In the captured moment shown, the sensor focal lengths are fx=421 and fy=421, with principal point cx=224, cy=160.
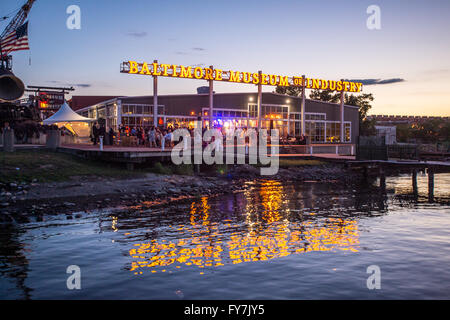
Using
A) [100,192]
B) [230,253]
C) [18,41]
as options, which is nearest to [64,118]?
[18,41]

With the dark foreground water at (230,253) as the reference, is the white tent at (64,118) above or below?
above

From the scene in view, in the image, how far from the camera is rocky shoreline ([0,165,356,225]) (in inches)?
663

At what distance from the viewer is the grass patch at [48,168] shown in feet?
67.3

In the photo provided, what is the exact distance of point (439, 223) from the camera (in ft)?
55.4

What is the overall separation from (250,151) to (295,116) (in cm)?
1727

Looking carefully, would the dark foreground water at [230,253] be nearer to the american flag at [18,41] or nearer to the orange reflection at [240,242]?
the orange reflection at [240,242]

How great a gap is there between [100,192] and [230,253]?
33.8 feet
